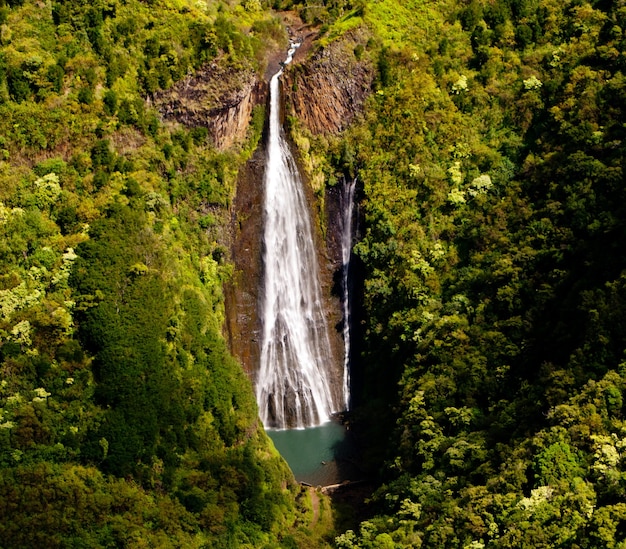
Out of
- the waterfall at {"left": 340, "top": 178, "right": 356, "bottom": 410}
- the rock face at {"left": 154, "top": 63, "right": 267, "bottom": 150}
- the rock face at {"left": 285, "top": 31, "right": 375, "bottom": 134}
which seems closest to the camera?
the rock face at {"left": 154, "top": 63, "right": 267, "bottom": 150}

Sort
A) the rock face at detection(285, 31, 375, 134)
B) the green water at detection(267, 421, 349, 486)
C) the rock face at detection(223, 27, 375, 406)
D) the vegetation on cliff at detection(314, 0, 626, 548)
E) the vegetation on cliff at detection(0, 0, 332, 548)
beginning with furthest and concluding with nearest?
1. the rock face at detection(285, 31, 375, 134)
2. the rock face at detection(223, 27, 375, 406)
3. the green water at detection(267, 421, 349, 486)
4. the vegetation on cliff at detection(0, 0, 332, 548)
5. the vegetation on cliff at detection(314, 0, 626, 548)

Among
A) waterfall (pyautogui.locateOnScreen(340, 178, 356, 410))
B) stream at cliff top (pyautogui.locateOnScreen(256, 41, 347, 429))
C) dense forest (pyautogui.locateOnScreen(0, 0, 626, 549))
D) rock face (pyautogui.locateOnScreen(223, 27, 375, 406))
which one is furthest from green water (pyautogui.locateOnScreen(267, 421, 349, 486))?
waterfall (pyautogui.locateOnScreen(340, 178, 356, 410))

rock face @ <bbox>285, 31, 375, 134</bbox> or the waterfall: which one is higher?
rock face @ <bbox>285, 31, 375, 134</bbox>

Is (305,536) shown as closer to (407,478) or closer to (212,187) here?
(407,478)

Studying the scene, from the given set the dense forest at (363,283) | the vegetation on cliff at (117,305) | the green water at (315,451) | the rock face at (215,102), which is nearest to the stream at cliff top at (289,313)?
the green water at (315,451)

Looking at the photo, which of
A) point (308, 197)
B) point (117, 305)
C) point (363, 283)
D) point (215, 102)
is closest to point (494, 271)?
point (363, 283)

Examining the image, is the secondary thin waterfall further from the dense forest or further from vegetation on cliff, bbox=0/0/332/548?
vegetation on cliff, bbox=0/0/332/548
